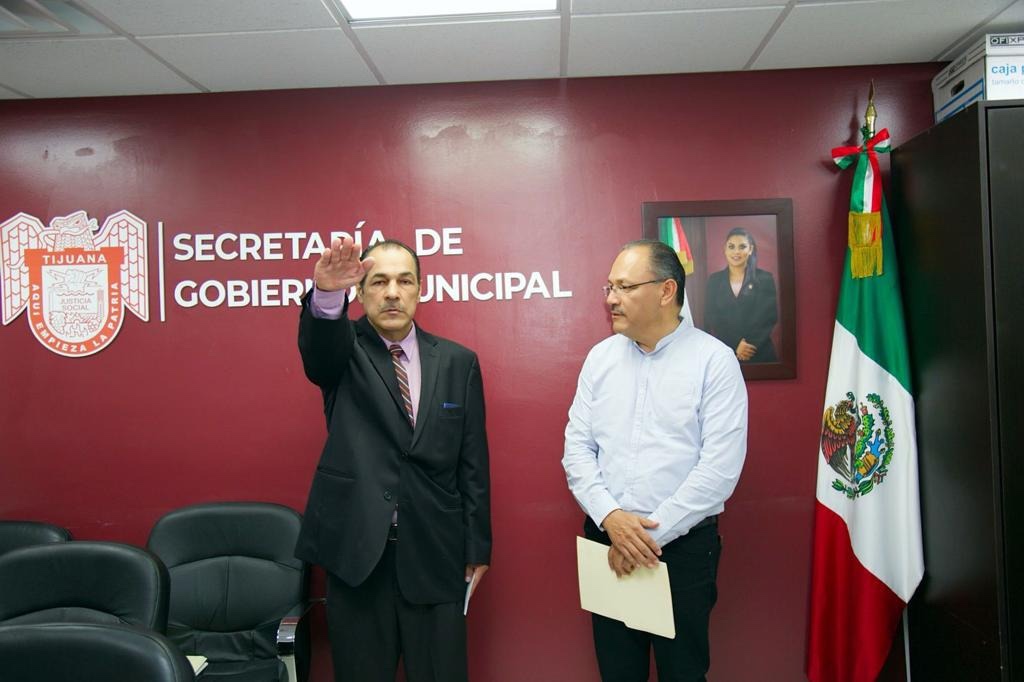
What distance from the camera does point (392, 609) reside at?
6.99ft

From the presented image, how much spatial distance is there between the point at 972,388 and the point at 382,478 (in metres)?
1.93

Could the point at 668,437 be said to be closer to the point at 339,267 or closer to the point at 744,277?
the point at 744,277

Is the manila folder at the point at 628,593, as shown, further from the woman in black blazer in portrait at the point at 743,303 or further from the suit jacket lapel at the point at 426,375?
the woman in black blazer in portrait at the point at 743,303

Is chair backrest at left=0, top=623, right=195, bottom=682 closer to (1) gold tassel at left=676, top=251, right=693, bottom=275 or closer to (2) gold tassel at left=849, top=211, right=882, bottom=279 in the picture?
(1) gold tassel at left=676, top=251, right=693, bottom=275

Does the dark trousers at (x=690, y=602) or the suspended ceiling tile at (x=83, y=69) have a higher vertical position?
the suspended ceiling tile at (x=83, y=69)

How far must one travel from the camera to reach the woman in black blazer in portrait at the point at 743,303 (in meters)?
2.73

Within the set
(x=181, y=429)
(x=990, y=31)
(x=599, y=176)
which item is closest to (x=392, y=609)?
(x=181, y=429)

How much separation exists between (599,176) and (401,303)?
3.71 ft

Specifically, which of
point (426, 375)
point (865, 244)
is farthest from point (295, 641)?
point (865, 244)

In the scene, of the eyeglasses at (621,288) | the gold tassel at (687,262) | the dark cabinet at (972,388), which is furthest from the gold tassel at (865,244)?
the eyeglasses at (621,288)

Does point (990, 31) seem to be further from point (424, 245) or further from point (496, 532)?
point (496, 532)

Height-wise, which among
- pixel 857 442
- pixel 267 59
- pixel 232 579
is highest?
pixel 267 59

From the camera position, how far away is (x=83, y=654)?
1421 mm

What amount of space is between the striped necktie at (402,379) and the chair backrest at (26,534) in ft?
5.51
